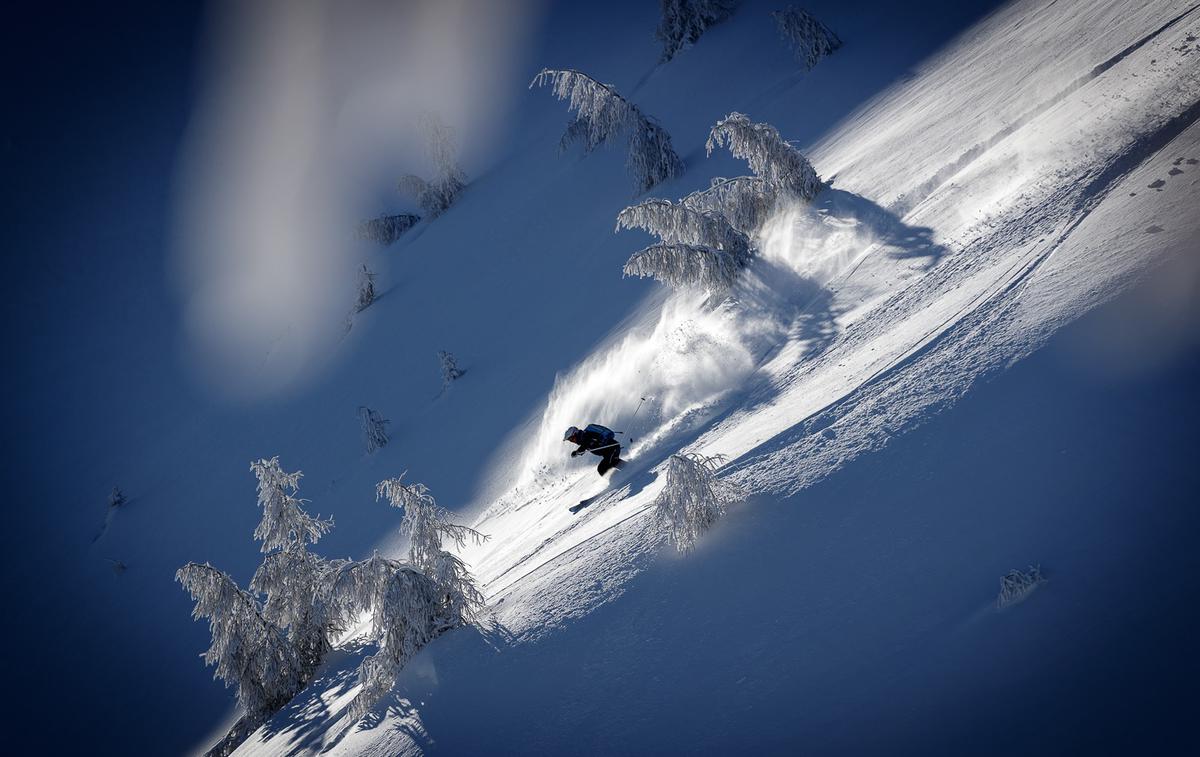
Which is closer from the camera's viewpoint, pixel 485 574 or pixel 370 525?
pixel 485 574

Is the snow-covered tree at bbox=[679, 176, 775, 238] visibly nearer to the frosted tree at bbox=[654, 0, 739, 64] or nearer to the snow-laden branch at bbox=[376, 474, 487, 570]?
the snow-laden branch at bbox=[376, 474, 487, 570]

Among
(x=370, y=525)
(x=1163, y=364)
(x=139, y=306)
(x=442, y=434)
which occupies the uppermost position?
(x=139, y=306)

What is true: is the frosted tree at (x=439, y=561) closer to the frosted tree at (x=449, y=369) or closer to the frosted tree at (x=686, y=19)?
the frosted tree at (x=449, y=369)

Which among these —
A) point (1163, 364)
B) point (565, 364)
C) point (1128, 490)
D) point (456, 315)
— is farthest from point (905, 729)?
point (456, 315)

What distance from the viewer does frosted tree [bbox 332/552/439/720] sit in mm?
8266

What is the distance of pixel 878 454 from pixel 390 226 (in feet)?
110

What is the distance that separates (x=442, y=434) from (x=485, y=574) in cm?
665

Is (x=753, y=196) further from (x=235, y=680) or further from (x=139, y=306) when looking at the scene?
(x=139, y=306)

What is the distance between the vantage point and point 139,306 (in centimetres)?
7944

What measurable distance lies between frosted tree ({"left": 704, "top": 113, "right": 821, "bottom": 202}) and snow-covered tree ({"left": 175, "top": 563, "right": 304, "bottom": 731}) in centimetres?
1219

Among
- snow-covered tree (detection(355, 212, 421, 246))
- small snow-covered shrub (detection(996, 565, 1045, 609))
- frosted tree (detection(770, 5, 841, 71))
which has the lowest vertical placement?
small snow-covered shrub (detection(996, 565, 1045, 609))

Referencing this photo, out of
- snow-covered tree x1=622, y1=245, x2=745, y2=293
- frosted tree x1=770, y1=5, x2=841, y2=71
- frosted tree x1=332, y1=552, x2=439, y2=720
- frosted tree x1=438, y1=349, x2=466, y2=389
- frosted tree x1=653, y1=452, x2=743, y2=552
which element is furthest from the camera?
frosted tree x1=438, y1=349, x2=466, y2=389

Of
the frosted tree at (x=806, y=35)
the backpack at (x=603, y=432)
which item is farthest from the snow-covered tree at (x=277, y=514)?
the frosted tree at (x=806, y=35)

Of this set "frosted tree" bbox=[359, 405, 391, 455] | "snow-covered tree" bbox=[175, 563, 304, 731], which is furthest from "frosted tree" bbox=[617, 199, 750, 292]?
"frosted tree" bbox=[359, 405, 391, 455]
